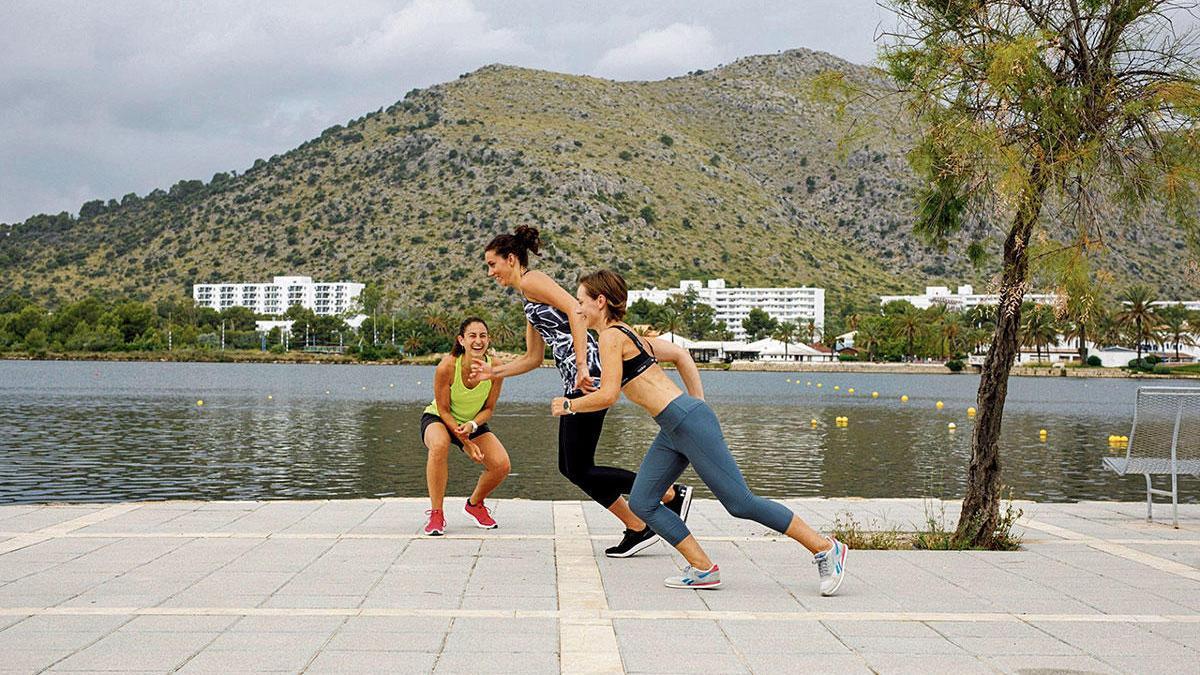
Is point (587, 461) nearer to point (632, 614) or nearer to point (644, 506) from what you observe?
point (644, 506)

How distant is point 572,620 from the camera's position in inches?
217

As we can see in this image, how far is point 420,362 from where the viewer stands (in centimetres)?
12544

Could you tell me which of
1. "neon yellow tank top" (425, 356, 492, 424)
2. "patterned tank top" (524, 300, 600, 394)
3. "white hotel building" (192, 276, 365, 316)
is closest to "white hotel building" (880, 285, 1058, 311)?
"white hotel building" (192, 276, 365, 316)

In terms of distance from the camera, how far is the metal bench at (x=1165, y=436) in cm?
928

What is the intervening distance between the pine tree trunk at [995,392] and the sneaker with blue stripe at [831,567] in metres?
2.24

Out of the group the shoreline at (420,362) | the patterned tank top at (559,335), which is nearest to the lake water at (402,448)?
the patterned tank top at (559,335)

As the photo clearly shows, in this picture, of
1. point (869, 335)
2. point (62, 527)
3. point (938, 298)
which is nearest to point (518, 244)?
point (62, 527)

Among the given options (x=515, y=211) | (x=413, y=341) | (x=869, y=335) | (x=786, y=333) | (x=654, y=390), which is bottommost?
(x=654, y=390)

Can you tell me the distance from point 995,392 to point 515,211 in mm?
128859

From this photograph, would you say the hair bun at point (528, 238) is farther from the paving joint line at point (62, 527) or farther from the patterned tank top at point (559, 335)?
the paving joint line at point (62, 527)

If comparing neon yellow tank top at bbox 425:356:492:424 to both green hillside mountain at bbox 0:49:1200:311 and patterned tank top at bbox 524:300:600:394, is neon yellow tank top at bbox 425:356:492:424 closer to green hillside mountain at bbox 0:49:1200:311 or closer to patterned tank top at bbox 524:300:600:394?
patterned tank top at bbox 524:300:600:394

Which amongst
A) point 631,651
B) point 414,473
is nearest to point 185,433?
point 414,473

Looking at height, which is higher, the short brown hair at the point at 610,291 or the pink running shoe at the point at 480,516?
the short brown hair at the point at 610,291

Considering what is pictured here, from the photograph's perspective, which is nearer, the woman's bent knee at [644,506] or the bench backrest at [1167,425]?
the woman's bent knee at [644,506]
